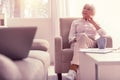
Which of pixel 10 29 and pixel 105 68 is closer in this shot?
pixel 10 29

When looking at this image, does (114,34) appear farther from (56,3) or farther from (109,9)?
(56,3)

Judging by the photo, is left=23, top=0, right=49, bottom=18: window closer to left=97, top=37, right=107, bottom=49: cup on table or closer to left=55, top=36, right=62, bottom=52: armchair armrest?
left=55, top=36, right=62, bottom=52: armchair armrest

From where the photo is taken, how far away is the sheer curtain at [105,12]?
16.9ft

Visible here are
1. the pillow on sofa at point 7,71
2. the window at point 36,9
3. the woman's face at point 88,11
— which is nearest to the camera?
the pillow on sofa at point 7,71

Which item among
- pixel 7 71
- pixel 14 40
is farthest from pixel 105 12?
pixel 7 71

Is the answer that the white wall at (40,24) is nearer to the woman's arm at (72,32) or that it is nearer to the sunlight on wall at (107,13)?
the sunlight on wall at (107,13)

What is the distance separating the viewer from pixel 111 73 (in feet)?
8.77

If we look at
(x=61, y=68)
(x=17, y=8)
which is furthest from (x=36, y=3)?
(x=61, y=68)

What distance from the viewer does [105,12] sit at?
17.1ft

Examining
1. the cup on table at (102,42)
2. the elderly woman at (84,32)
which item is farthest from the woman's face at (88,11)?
the cup on table at (102,42)

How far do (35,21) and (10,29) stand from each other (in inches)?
142

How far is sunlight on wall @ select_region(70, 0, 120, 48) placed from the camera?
517cm

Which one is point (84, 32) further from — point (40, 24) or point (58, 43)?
point (40, 24)

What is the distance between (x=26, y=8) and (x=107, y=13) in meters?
1.59
